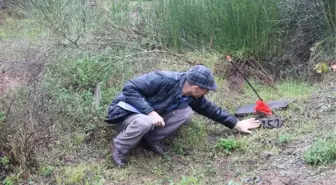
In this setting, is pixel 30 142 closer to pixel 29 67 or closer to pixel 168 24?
pixel 29 67

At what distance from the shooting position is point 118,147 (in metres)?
4.68

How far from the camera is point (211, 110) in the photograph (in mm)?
4980

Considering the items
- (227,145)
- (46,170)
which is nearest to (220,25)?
(227,145)

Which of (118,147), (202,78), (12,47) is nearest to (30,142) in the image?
(118,147)

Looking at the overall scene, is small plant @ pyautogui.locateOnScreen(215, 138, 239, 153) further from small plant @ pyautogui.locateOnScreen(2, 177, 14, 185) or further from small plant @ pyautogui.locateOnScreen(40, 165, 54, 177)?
small plant @ pyautogui.locateOnScreen(2, 177, 14, 185)

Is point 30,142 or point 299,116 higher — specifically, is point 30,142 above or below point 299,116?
above

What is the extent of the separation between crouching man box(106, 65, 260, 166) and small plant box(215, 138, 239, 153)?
22cm

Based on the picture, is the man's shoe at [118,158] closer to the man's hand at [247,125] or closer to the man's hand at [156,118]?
the man's hand at [156,118]

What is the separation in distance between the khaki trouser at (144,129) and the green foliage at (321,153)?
1241 millimetres

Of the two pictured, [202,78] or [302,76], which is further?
[302,76]

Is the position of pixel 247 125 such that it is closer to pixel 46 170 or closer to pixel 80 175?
pixel 80 175

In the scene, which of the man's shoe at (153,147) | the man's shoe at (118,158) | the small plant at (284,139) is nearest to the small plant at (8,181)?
the man's shoe at (118,158)

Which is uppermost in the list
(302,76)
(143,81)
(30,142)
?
(143,81)

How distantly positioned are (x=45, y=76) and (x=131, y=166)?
6.20ft
